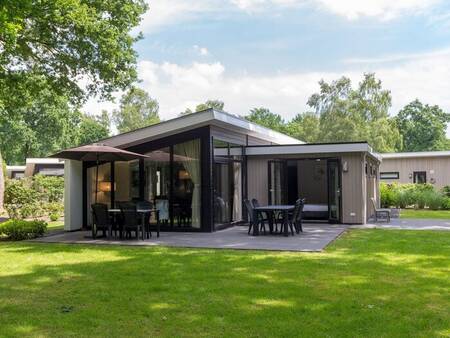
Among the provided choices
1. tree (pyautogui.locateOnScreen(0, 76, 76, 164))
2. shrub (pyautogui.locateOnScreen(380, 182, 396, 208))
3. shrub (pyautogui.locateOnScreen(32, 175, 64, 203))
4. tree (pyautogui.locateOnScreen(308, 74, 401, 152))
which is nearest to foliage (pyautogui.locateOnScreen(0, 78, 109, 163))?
tree (pyautogui.locateOnScreen(0, 76, 76, 164))

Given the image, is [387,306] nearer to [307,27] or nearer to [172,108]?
[307,27]

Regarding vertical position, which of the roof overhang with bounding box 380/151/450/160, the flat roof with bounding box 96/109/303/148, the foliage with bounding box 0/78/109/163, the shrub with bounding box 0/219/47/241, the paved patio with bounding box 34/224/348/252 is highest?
the foliage with bounding box 0/78/109/163

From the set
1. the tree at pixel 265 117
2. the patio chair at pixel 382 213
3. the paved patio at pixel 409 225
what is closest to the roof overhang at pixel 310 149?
the patio chair at pixel 382 213

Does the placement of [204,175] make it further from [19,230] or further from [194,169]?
[19,230]

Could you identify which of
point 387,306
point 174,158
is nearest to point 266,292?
point 387,306

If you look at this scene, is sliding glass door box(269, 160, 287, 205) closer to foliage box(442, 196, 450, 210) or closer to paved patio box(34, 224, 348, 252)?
paved patio box(34, 224, 348, 252)

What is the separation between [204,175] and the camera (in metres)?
12.0

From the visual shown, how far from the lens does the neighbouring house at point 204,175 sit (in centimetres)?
1208

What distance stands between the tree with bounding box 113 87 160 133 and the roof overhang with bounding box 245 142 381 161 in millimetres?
38821

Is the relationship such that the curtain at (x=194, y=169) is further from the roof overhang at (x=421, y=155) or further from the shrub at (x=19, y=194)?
the roof overhang at (x=421, y=155)

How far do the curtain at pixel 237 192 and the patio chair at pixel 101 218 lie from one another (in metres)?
4.22

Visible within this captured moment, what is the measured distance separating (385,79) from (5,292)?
3398cm

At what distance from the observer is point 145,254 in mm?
8508

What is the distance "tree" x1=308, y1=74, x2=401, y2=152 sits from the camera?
34094mm
